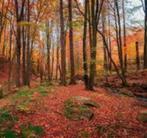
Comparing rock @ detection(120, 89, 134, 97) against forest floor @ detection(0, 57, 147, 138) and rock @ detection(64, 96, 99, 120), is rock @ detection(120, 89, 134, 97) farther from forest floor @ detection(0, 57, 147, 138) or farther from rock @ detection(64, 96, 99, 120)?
rock @ detection(64, 96, 99, 120)

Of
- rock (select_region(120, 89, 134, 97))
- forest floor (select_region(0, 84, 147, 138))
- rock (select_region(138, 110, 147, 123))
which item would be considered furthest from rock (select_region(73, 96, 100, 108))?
rock (select_region(120, 89, 134, 97))

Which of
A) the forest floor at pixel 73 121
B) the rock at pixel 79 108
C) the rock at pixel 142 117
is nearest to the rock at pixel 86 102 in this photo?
the rock at pixel 79 108

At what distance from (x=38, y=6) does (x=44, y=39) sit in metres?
17.4

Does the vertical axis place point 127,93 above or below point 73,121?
above

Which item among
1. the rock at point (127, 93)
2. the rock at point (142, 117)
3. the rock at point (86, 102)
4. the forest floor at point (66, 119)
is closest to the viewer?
the forest floor at point (66, 119)

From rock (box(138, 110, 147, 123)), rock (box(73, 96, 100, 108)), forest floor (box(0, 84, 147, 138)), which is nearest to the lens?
forest floor (box(0, 84, 147, 138))

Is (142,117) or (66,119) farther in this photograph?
(142,117)

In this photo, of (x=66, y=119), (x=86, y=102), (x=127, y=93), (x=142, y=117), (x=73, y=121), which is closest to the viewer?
(x=73, y=121)

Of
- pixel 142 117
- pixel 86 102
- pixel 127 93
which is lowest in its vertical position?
pixel 142 117

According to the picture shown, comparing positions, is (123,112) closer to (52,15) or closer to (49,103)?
(49,103)

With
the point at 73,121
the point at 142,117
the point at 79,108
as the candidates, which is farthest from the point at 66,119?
the point at 142,117

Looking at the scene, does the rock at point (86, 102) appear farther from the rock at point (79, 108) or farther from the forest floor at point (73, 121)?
the forest floor at point (73, 121)

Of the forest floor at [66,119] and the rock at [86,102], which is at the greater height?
the rock at [86,102]

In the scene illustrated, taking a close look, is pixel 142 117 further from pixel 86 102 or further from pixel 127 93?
pixel 127 93
